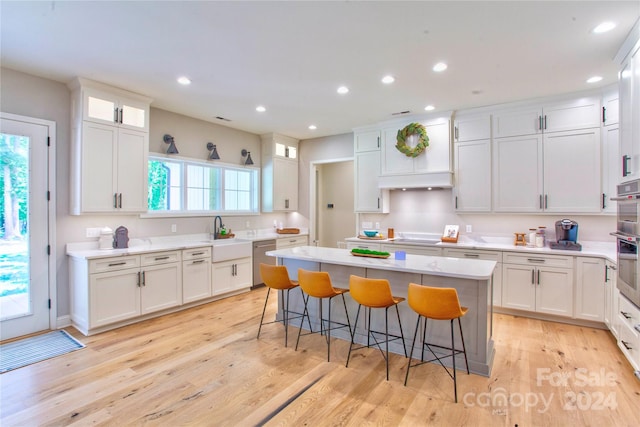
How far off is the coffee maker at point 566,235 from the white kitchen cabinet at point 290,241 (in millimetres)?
4085

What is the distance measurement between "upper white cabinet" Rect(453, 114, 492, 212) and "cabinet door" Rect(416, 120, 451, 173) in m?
0.11

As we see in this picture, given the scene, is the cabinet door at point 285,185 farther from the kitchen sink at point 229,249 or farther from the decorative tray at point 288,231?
the kitchen sink at point 229,249

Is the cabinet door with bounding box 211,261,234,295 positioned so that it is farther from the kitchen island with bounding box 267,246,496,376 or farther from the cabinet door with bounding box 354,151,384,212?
the cabinet door with bounding box 354,151,384,212

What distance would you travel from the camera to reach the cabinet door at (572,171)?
3928 millimetres

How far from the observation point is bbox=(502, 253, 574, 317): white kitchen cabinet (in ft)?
12.5

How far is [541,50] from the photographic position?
295cm

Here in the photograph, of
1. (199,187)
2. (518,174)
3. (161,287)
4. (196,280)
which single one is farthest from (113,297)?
(518,174)

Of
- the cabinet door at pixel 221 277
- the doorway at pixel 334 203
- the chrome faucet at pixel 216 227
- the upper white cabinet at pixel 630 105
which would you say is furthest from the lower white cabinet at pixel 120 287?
the upper white cabinet at pixel 630 105

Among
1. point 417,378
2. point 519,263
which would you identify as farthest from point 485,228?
point 417,378

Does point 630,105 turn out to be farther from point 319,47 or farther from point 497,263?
point 319,47

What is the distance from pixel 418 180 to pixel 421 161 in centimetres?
30

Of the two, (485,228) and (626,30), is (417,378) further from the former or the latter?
(626,30)

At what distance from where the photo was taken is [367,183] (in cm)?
561

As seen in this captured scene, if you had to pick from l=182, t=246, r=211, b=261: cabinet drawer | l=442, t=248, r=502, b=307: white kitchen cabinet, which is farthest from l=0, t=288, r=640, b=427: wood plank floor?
l=182, t=246, r=211, b=261: cabinet drawer
